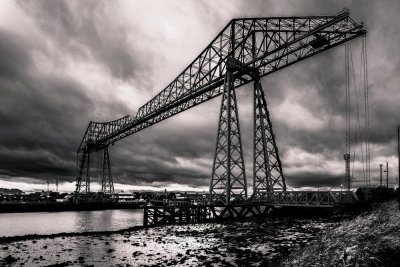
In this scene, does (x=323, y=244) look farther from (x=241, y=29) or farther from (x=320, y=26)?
(x=241, y=29)

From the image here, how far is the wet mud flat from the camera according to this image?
13.2m

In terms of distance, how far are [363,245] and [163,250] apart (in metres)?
9.97

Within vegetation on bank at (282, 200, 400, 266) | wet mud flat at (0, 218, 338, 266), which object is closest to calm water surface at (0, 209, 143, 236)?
wet mud flat at (0, 218, 338, 266)

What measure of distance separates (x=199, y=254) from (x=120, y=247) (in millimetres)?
5167

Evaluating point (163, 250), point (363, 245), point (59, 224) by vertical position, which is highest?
point (363, 245)

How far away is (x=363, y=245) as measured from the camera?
861 cm

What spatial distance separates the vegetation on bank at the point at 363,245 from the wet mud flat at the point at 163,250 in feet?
5.99

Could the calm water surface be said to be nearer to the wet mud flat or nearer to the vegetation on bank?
the wet mud flat

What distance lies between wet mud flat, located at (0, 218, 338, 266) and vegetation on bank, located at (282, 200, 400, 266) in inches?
71.9

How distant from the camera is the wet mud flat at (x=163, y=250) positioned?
13164 mm

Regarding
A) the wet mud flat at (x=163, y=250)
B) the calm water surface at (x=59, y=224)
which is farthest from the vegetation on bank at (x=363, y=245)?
the calm water surface at (x=59, y=224)

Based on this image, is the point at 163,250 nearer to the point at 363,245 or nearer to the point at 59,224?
the point at 363,245

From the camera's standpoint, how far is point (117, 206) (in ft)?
259

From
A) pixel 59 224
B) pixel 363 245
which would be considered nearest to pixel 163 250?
pixel 363 245
